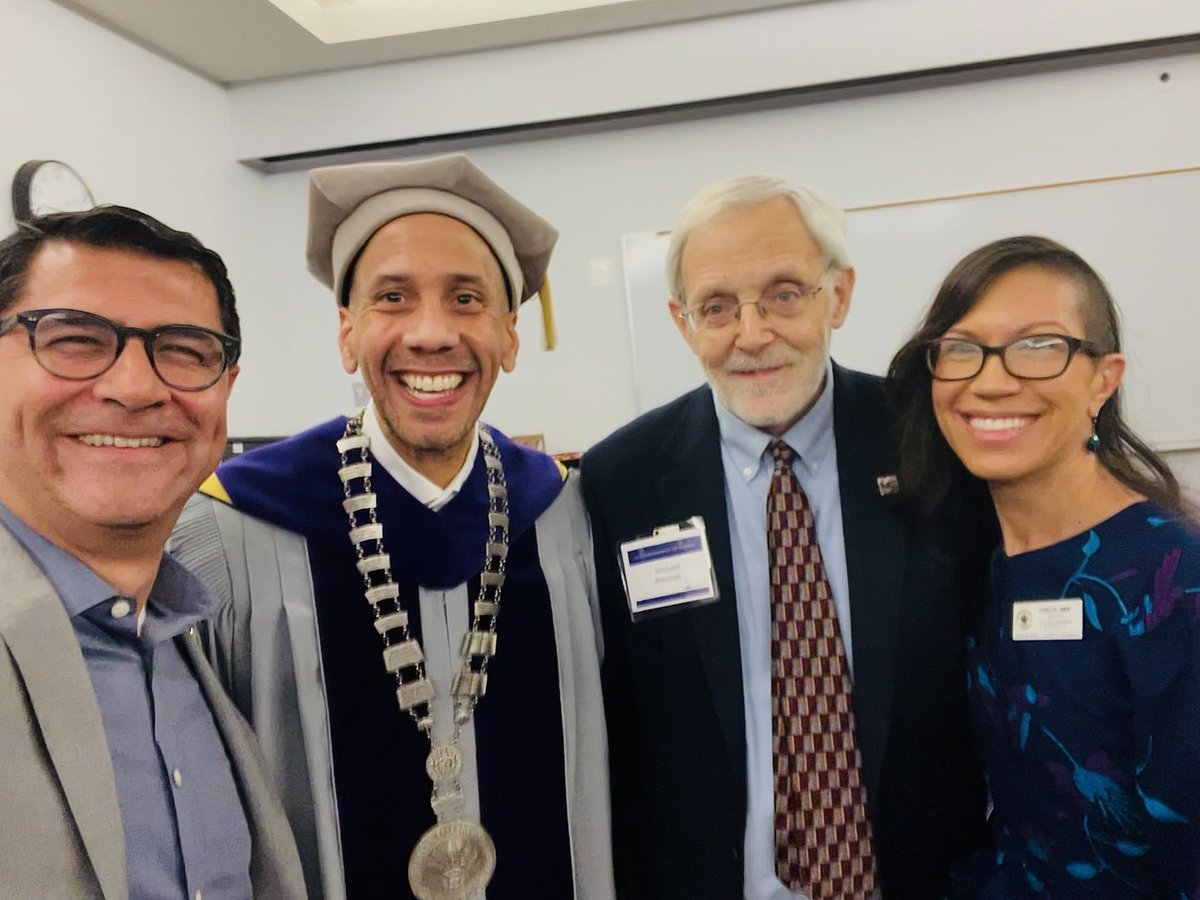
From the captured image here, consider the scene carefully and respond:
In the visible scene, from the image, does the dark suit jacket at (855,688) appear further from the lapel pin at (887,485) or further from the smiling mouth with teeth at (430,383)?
the smiling mouth with teeth at (430,383)

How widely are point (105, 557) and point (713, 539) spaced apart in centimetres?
117

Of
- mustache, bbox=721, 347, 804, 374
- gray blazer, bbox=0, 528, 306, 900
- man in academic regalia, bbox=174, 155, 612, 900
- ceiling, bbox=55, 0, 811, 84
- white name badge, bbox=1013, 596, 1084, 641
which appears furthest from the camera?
ceiling, bbox=55, 0, 811, 84

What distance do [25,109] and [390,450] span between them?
2.95 m

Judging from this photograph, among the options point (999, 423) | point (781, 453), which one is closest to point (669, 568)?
point (781, 453)

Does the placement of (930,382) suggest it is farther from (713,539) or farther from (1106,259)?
(1106,259)

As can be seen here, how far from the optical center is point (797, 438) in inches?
68.1

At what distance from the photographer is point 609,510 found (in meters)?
1.78

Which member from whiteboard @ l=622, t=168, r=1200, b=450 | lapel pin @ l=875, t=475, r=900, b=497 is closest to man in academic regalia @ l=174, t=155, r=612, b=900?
lapel pin @ l=875, t=475, r=900, b=497

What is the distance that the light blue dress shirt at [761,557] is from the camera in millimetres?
1603

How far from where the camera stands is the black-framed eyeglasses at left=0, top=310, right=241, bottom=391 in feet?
3.44

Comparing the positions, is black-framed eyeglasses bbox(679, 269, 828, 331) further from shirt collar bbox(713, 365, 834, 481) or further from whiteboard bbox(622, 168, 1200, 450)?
whiteboard bbox(622, 168, 1200, 450)

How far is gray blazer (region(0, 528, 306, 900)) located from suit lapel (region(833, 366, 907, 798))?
135 centimetres

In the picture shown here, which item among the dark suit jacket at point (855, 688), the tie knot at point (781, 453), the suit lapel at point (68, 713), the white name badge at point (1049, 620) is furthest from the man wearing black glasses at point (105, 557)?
the white name badge at point (1049, 620)

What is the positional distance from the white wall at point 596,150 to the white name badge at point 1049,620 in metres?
3.22
